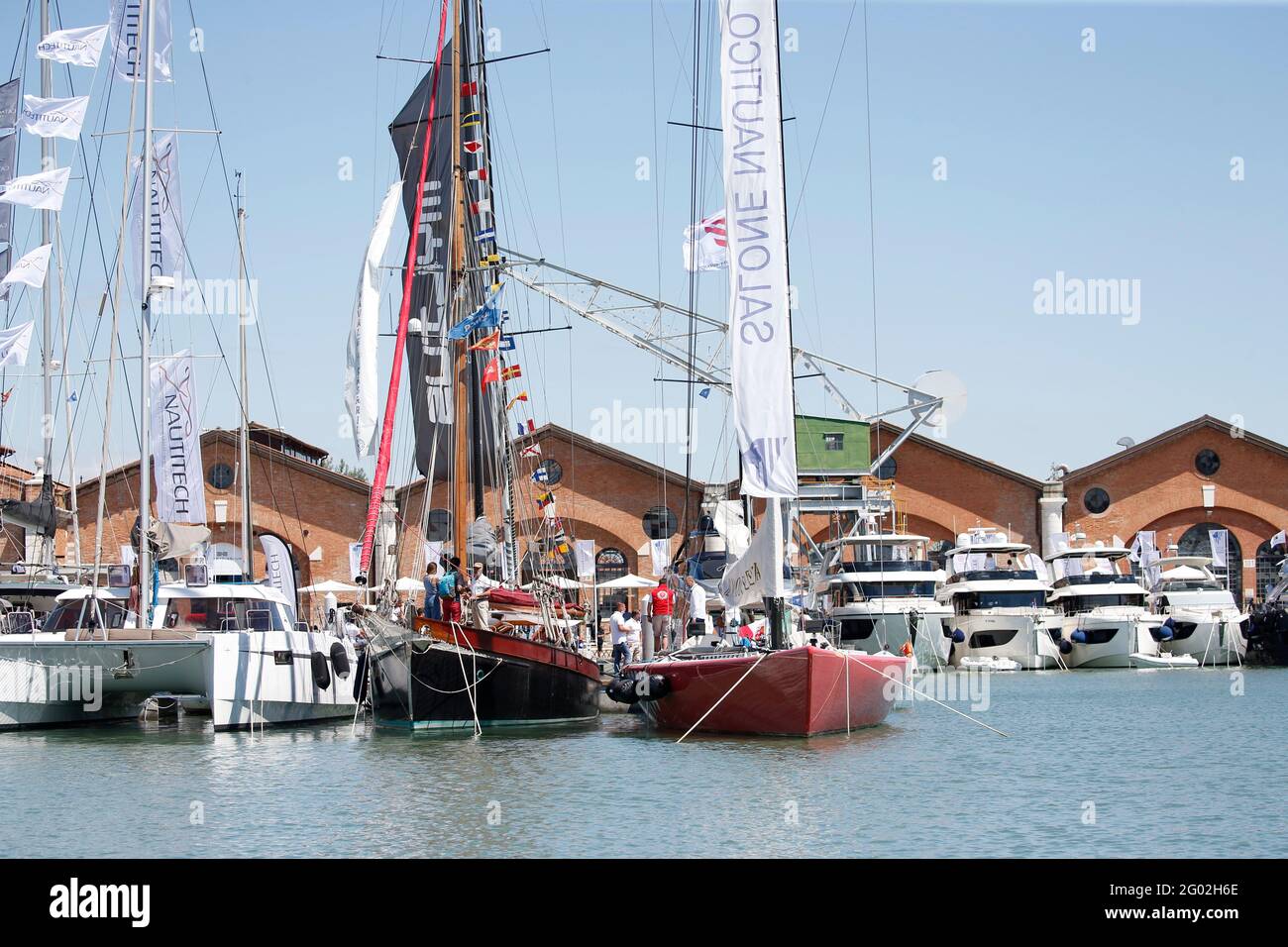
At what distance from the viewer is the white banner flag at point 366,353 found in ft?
77.0

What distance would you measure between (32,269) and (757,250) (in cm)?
1519

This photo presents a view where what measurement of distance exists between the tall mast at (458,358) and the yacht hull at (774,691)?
4267mm

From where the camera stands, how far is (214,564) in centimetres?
3098

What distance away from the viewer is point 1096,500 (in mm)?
52969

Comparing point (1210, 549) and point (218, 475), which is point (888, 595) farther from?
point (218, 475)

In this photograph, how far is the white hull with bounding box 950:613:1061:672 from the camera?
44.2m

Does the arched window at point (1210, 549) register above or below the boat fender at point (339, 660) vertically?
above

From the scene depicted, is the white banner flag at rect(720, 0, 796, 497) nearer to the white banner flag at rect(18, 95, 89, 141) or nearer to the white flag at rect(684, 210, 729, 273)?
the white flag at rect(684, 210, 729, 273)

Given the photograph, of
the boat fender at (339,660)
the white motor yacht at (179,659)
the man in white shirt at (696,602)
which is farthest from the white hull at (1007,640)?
the white motor yacht at (179,659)

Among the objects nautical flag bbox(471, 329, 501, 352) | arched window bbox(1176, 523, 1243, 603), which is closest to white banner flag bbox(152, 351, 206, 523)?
nautical flag bbox(471, 329, 501, 352)

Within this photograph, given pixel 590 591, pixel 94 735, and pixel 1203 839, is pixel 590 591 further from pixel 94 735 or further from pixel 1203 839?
pixel 1203 839

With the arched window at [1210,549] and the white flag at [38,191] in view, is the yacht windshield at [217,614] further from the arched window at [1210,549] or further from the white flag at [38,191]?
the arched window at [1210,549]
